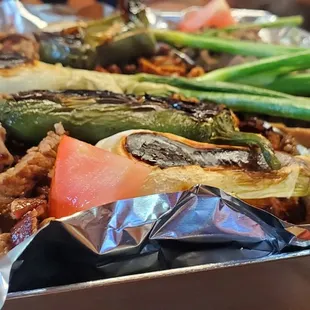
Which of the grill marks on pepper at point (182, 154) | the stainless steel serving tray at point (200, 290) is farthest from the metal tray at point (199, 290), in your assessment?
the grill marks on pepper at point (182, 154)

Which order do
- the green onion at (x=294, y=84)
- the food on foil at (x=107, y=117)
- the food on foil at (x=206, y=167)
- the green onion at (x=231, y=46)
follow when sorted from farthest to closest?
the green onion at (x=231, y=46)
the green onion at (x=294, y=84)
the food on foil at (x=107, y=117)
the food on foil at (x=206, y=167)

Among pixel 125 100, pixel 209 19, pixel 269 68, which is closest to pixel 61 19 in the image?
pixel 209 19

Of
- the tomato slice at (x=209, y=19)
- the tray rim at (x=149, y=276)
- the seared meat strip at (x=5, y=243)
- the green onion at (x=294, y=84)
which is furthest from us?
the tomato slice at (x=209, y=19)

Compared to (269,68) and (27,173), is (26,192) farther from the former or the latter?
(269,68)

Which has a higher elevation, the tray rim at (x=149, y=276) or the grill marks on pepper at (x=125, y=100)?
the grill marks on pepper at (x=125, y=100)

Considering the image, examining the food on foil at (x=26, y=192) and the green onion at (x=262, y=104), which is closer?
the food on foil at (x=26, y=192)

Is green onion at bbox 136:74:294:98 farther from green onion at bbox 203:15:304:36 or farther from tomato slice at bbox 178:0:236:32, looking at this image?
tomato slice at bbox 178:0:236:32

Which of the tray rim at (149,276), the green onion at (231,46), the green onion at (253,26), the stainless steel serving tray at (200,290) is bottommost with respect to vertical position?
the stainless steel serving tray at (200,290)

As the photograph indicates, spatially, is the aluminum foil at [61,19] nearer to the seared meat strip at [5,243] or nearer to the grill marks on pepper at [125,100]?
the grill marks on pepper at [125,100]
